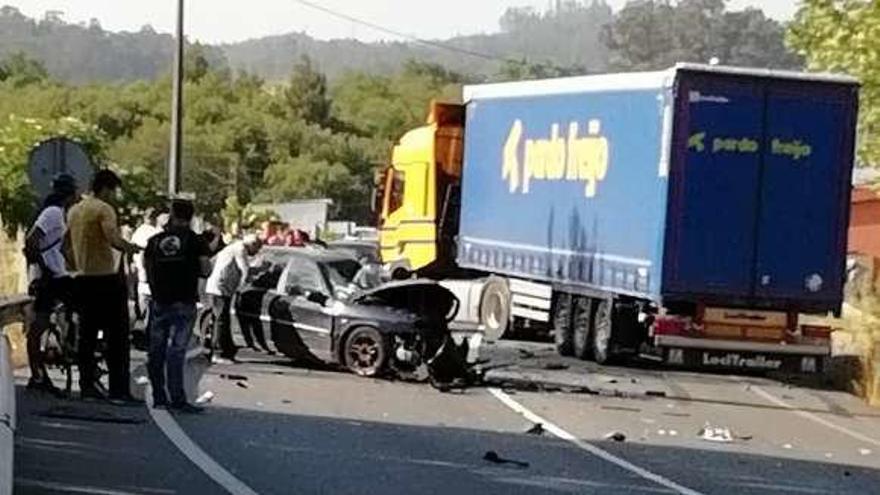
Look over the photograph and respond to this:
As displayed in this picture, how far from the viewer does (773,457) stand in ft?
53.7

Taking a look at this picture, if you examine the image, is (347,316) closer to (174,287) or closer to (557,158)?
(174,287)

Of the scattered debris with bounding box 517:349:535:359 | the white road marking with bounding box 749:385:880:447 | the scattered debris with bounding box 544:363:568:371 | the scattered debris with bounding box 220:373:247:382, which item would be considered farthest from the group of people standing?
the scattered debris with bounding box 517:349:535:359

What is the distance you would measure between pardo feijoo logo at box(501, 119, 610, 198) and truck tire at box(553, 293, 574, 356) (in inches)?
68.4

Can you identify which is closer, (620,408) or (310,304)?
(620,408)

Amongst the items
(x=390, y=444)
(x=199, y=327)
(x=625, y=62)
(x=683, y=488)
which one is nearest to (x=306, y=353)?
(x=199, y=327)

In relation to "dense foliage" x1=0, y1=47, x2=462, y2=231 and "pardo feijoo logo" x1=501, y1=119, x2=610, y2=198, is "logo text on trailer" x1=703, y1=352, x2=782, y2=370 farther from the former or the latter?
"dense foliage" x1=0, y1=47, x2=462, y2=231

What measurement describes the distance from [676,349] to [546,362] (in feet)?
10.4

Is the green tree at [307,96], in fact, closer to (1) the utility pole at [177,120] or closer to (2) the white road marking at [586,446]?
(1) the utility pole at [177,120]

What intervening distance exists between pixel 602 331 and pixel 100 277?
1076 cm

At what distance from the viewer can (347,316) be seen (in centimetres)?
2252

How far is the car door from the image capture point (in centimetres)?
2289

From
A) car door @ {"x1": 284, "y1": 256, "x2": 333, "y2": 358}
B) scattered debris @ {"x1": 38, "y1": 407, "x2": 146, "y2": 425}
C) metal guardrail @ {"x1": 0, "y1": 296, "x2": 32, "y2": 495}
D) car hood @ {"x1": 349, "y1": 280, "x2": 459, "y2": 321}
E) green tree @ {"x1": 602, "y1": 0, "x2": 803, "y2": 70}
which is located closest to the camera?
metal guardrail @ {"x1": 0, "y1": 296, "x2": 32, "y2": 495}

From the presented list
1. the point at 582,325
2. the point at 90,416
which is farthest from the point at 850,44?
the point at 90,416

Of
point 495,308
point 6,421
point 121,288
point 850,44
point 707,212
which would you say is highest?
point 850,44
